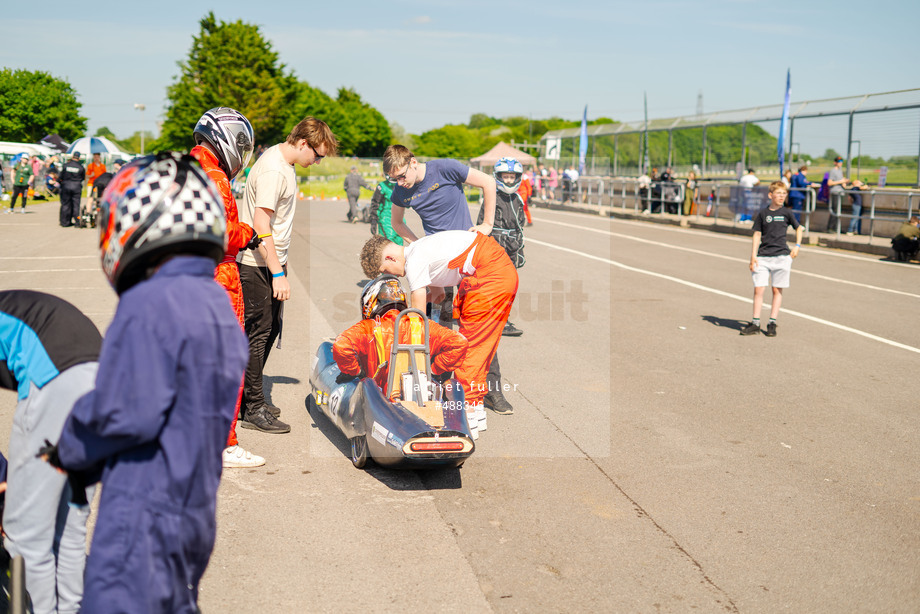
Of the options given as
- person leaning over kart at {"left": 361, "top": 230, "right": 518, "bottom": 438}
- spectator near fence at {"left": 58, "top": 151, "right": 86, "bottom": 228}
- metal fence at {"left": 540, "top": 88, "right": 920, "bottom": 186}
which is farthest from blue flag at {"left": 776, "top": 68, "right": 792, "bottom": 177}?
person leaning over kart at {"left": 361, "top": 230, "right": 518, "bottom": 438}

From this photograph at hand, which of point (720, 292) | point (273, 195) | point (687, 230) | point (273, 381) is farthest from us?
point (687, 230)

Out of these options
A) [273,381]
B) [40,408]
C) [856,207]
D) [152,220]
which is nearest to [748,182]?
[856,207]

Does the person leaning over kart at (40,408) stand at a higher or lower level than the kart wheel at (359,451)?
higher

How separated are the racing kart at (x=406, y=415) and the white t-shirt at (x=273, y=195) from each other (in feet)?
3.42

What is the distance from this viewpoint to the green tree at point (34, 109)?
283 ft

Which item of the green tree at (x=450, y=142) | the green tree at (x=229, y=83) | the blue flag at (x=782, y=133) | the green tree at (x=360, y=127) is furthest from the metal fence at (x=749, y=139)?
the green tree at (x=360, y=127)

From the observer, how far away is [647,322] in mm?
10328

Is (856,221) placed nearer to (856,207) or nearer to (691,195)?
(856,207)

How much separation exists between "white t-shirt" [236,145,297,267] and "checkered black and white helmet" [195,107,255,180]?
36 cm

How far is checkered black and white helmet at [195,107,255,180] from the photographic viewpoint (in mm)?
4777

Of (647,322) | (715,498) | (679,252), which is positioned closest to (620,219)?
(679,252)

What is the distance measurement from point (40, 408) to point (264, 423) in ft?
10.7

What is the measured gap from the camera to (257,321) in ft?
18.4

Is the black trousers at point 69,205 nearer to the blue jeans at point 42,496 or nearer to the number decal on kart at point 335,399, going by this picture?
the number decal on kart at point 335,399
